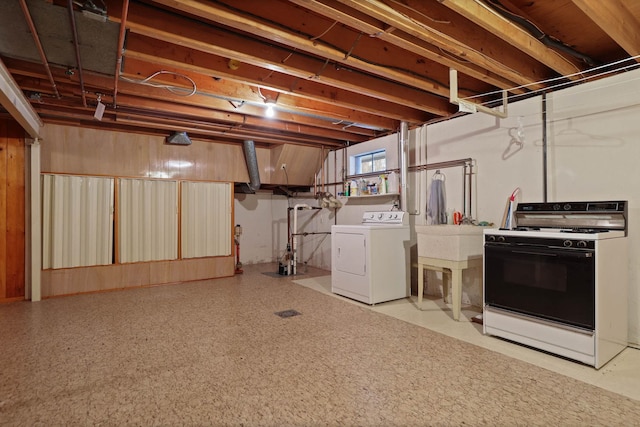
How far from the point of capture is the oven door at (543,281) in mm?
2350

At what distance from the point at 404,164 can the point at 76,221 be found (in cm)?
456

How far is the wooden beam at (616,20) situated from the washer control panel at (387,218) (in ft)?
8.39

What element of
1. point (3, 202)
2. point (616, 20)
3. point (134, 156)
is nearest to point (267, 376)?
point (616, 20)

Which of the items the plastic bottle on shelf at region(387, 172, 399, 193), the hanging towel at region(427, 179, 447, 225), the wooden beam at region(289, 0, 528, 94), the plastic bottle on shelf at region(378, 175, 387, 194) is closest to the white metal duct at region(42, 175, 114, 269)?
the plastic bottle on shelf at region(378, 175, 387, 194)

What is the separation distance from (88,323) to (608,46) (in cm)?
545

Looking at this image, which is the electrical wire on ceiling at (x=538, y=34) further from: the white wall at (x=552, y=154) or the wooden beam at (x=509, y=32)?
the white wall at (x=552, y=154)

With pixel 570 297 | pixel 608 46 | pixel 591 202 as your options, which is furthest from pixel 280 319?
pixel 608 46

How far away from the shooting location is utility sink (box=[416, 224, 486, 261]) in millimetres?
3350

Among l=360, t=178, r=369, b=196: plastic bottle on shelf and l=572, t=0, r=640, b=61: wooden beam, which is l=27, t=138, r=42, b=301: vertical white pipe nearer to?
l=360, t=178, r=369, b=196: plastic bottle on shelf

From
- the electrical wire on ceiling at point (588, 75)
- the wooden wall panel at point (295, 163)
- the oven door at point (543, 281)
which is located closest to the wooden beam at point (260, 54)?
the electrical wire on ceiling at point (588, 75)

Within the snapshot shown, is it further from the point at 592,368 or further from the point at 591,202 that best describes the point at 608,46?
the point at 592,368

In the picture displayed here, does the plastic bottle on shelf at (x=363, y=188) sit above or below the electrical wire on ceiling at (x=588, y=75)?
below

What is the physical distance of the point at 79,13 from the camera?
78.9 inches

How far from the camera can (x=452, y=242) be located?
337 centimetres
